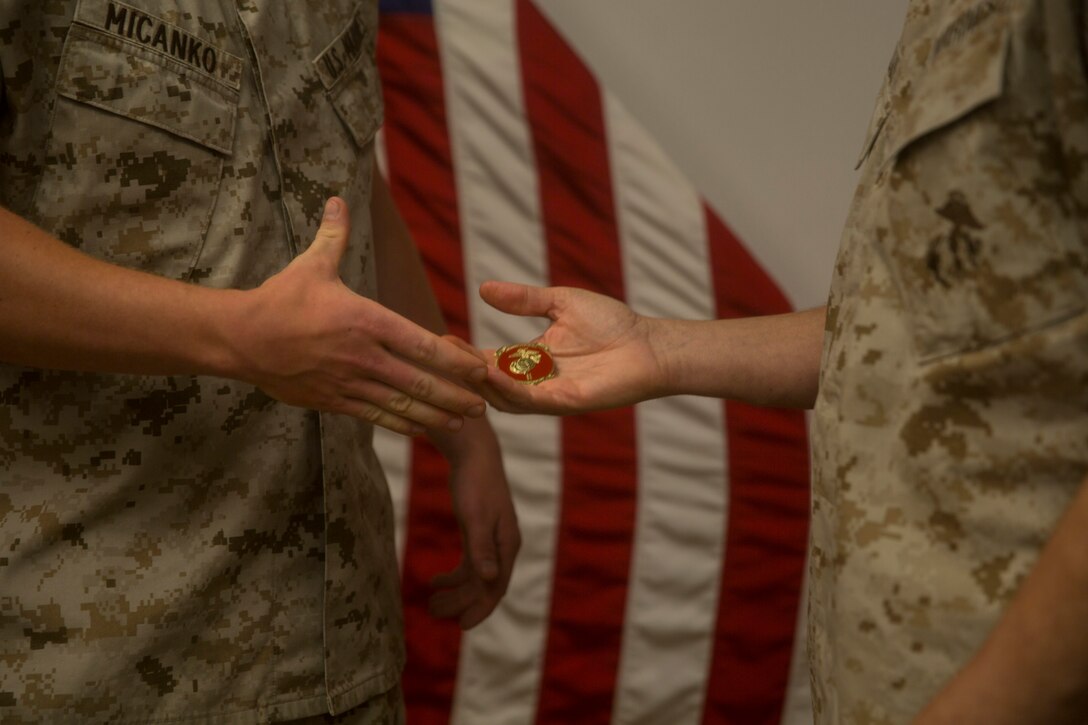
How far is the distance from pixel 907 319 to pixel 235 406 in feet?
1.77

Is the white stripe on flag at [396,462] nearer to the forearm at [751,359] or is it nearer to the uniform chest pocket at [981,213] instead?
the forearm at [751,359]

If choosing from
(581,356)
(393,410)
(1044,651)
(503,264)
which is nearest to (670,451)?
(503,264)

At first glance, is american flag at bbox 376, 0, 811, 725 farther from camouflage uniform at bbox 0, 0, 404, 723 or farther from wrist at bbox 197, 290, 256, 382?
wrist at bbox 197, 290, 256, 382

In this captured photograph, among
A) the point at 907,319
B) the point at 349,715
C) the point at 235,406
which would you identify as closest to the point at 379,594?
the point at 349,715

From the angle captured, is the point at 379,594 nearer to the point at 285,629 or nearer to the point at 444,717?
the point at 285,629

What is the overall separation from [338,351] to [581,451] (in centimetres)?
90

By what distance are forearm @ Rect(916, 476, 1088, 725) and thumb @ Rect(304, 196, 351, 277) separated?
1.67 feet

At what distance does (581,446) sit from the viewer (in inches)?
66.4

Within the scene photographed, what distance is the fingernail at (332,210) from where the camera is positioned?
2.87 feet

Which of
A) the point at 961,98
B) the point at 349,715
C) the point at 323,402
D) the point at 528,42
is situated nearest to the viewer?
the point at 961,98

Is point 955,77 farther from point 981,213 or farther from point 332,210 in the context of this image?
point 332,210

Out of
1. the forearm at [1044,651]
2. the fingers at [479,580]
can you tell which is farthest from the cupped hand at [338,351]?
the forearm at [1044,651]

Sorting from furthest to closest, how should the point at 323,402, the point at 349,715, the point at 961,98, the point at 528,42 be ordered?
1. the point at 528,42
2. the point at 349,715
3. the point at 323,402
4. the point at 961,98

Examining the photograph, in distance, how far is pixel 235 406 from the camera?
0.94 metres
